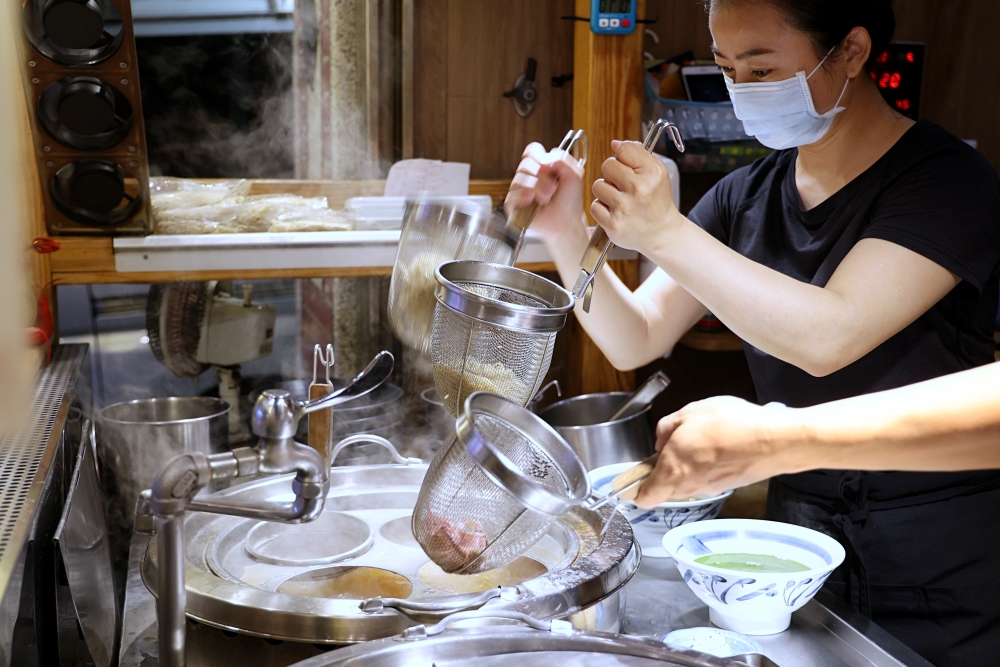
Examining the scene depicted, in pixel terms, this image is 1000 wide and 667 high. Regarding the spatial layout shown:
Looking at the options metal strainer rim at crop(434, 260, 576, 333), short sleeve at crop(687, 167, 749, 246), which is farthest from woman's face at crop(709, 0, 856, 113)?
metal strainer rim at crop(434, 260, 576, 333)

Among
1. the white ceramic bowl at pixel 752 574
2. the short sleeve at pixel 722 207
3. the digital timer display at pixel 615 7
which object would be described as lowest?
the white ceramic bowl at pixel 752 574

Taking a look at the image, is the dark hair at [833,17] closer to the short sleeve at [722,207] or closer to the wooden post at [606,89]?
the short sleeve at [722,207]

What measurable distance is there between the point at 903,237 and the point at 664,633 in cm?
74

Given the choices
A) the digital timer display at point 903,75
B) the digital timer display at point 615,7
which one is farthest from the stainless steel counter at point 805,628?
the digital timer display at point 903,75

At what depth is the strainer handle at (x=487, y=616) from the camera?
94 centimetres

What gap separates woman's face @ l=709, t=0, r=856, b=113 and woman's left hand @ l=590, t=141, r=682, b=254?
1.19ft

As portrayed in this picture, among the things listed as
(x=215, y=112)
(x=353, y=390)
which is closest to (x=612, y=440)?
(x=353, y=390)

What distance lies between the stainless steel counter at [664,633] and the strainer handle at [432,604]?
9 cm

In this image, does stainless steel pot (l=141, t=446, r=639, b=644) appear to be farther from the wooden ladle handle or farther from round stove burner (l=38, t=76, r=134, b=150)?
round stove burner (l=38, t=76, r=134, b=150)

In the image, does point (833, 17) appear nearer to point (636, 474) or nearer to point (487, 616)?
point (636, 474)

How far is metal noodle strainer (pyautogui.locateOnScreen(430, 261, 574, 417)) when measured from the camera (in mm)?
1135

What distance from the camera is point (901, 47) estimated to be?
3152mm

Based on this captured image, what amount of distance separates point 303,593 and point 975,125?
11.2 ft

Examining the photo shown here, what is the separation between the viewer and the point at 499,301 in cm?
112
